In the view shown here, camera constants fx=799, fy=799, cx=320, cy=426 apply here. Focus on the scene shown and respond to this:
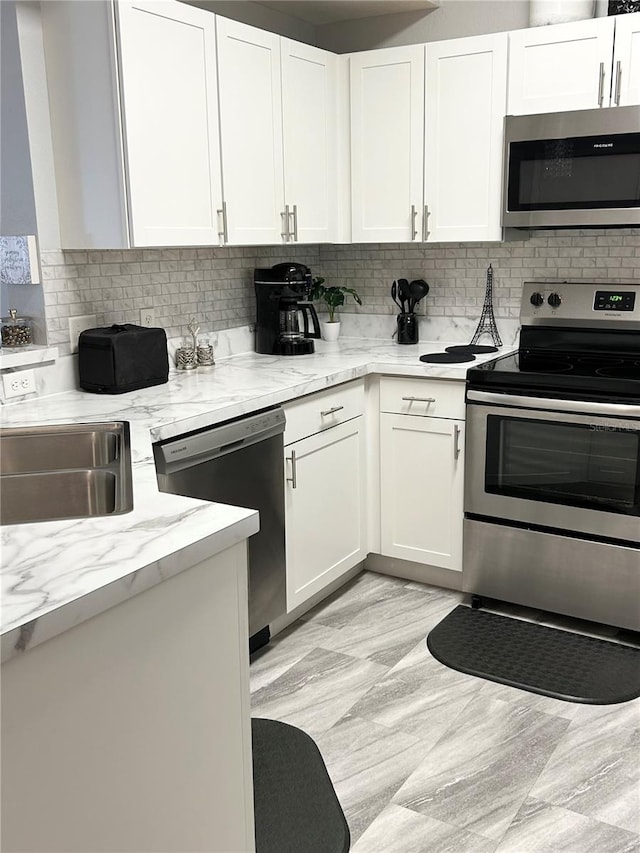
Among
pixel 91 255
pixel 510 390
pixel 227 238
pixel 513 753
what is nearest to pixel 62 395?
pixel 91 255

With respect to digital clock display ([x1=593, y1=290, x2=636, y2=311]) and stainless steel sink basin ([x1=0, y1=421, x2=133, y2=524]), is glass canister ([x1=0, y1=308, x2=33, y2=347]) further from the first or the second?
digital clock display ([x1=593, y1=290, x2=636, y2=311])

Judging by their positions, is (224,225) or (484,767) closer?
(484,767)

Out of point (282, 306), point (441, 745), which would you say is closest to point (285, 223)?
point (282, 306)

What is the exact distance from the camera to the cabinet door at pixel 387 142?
330 centimetres

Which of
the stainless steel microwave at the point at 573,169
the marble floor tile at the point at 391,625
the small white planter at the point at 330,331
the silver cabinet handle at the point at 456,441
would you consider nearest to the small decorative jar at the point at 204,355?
the small white planter at the point at 330,331

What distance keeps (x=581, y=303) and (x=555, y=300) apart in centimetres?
11

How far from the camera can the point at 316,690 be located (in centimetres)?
263

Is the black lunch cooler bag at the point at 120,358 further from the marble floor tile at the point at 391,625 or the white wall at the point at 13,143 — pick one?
the marble floor tile at the point at 391,625

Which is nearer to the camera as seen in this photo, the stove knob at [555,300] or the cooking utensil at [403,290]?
the stove knob at [555,300]

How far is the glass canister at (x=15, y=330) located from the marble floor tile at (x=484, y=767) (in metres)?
1.82

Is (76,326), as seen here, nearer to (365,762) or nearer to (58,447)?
(58,447)

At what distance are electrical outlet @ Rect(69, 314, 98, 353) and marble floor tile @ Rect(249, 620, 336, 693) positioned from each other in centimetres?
126

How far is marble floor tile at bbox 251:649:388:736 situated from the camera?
2.49 m

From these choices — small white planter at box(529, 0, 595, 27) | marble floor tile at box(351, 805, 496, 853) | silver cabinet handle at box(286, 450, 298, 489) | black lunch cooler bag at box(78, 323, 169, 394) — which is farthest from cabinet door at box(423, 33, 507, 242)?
marble floor tile at box(351, 805, 496, 853)
